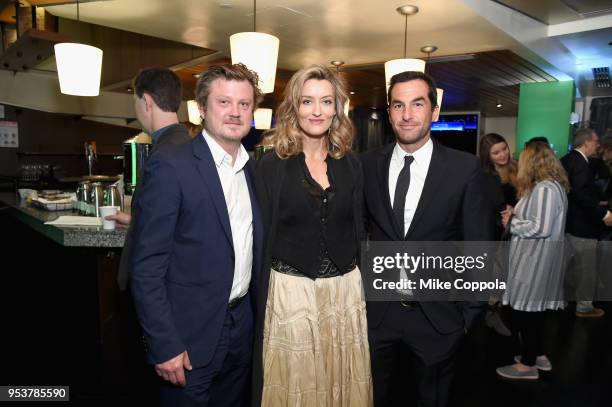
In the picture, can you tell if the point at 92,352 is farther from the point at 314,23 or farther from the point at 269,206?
the point at 314,23

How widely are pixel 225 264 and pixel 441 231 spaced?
2.75 feet

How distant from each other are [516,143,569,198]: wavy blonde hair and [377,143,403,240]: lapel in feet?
5.56

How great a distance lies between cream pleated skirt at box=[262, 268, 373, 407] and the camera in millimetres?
1576

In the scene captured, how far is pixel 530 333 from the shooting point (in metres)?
3.03

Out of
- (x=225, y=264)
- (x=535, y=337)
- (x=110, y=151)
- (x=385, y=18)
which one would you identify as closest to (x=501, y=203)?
(x=535, y=337)

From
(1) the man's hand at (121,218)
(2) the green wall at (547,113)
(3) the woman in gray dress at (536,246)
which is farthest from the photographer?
(2) the green wall at (547,113)

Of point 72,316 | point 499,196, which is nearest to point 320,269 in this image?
point 72,316

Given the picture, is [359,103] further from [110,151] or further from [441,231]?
[441,231]

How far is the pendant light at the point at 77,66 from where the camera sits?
3.33 metres

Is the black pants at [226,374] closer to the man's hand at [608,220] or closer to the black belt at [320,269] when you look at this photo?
the black belt at [320,269]

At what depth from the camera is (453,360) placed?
1.72m

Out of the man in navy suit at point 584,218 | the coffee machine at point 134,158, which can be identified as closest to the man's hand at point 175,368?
the coffee machine at point 134,158

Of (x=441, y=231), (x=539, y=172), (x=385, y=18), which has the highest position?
(x=385, y=18)

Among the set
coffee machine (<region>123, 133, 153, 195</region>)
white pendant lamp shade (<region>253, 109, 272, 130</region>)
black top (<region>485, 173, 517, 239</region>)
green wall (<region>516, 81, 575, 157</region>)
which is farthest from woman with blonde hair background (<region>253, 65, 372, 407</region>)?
white pendant lamp shade (<region>253, 109, 272, 130</region>)
